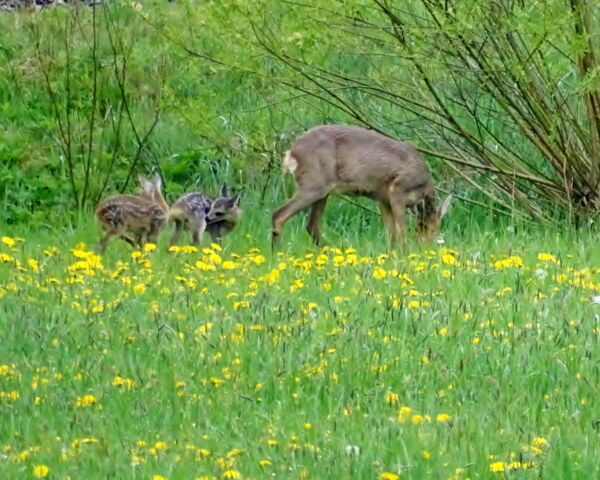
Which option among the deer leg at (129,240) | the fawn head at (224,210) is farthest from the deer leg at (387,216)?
the deer leg at (129,240)

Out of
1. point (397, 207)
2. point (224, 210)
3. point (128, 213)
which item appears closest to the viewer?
point (128, 213)

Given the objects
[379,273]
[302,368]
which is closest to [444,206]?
[379,273]

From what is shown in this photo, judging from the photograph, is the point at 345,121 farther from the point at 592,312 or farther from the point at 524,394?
the point at 524,394

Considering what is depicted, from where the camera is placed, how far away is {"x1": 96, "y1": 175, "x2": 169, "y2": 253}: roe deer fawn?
38.8ft

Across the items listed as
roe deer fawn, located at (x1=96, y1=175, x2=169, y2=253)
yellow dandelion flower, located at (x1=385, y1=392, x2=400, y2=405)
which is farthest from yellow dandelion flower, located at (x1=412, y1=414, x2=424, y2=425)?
roe deer fawn, located at (x1=96, y1=175, x2=169, y2=253)

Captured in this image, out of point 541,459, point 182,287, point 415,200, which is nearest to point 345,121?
point 415,200

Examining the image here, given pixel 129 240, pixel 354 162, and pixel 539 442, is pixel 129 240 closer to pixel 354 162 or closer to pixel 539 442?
pixel 354 162

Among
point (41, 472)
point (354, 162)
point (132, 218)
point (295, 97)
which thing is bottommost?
point (41, 472)

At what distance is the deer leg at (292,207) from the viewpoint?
40.8 feet

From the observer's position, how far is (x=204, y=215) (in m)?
12.2

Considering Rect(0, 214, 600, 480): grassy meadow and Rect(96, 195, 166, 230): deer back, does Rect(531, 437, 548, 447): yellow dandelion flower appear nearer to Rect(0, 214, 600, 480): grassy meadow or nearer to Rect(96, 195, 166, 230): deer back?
Rect(0, 214, 600, 480): grassy meadow

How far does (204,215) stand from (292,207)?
73 cm

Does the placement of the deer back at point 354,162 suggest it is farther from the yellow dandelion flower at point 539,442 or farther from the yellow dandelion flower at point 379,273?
the yellow dandelion flower at point 539,442

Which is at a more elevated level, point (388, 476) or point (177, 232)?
point (388, 476)
